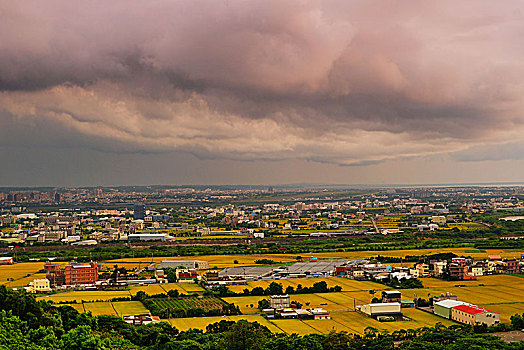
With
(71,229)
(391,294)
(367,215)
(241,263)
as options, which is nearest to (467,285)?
(391,294)

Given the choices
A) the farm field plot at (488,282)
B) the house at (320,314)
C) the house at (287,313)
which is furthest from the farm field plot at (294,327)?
the farm field plot at (488,282)

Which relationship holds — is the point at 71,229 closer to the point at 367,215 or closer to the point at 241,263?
the point at 241,263

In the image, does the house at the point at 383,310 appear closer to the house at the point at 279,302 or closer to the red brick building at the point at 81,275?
the house at the point at 279,302

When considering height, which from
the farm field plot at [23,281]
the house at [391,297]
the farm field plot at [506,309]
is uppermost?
the house at [391,297]

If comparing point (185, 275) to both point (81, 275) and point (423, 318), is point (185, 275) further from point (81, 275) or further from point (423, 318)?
point (423, 318)

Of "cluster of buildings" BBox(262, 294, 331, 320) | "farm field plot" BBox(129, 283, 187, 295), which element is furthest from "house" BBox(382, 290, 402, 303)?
"farm field plot" BBox(129, 283, 187, 295)

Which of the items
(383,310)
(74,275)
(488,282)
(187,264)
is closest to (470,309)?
(383,310)
